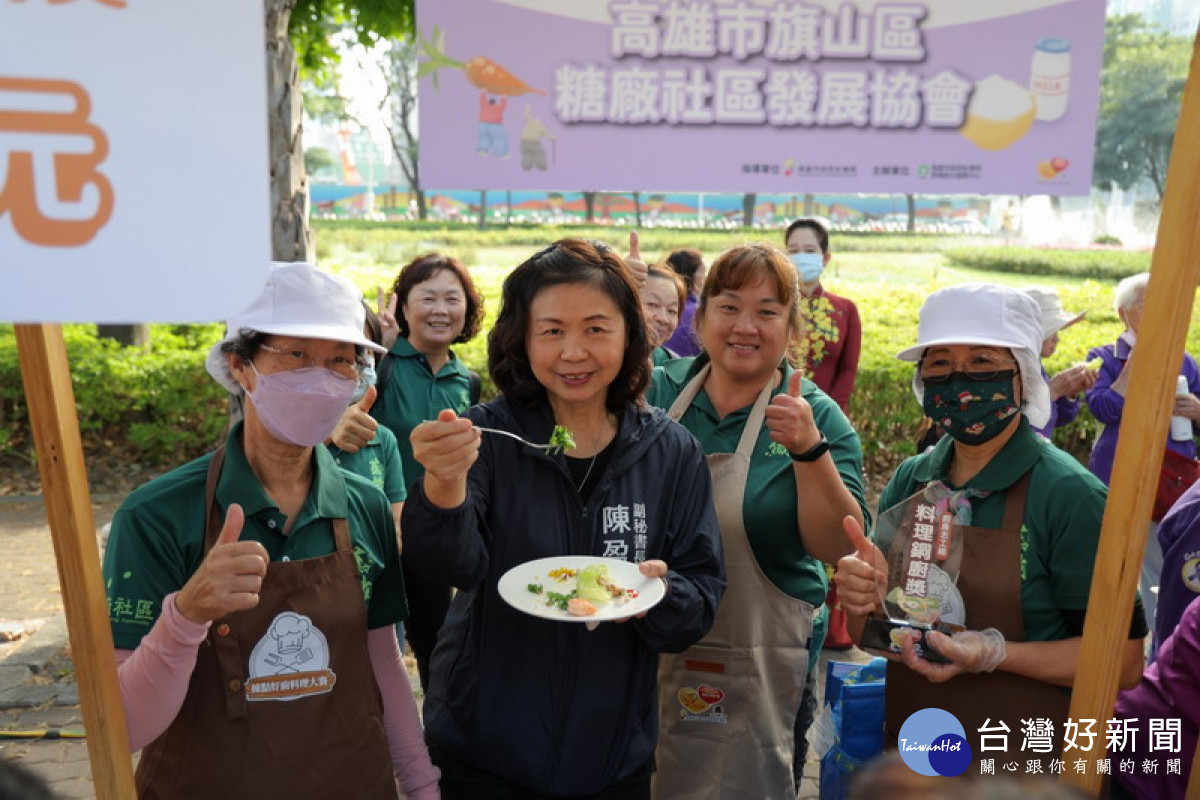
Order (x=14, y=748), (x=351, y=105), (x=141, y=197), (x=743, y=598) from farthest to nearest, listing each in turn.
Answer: (x=351, y=105) → (x=14, y=748) → (x=743, y=598) → (x=141, y=197)

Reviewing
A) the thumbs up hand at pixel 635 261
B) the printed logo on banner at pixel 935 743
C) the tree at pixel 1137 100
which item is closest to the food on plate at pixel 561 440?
the printed logo on banner at pixel 935 743

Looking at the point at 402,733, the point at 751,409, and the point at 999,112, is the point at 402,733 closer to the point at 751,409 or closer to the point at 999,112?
the point at 751,409

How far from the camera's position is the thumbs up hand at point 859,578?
8.23 ft

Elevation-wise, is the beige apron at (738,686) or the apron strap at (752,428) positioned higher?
the apron strap at (752,428)

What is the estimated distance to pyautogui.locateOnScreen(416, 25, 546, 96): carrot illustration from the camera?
22.7ft

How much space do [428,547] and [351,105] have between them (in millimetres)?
26165

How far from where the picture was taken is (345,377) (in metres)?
2.44

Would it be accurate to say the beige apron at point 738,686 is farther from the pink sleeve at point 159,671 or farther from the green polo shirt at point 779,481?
the pink sleeve at point 159,671

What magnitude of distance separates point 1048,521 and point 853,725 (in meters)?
0.83

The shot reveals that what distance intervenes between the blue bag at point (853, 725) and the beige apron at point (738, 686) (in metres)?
0.16

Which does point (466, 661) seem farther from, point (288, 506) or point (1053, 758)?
point (1053, 758)

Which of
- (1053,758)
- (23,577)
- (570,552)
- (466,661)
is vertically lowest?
(23,577)

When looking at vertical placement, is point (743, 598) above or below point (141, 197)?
below

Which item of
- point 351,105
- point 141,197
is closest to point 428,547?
point 141,197
